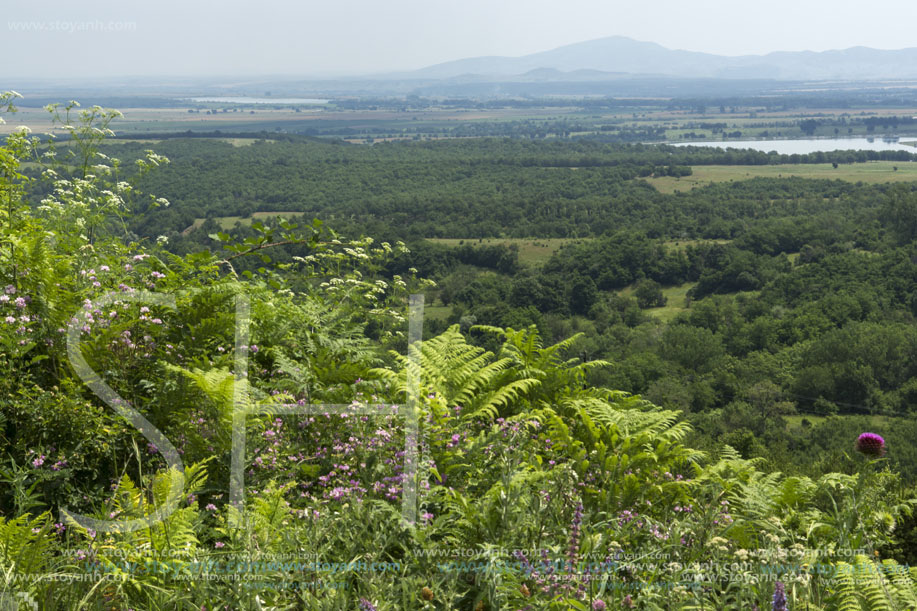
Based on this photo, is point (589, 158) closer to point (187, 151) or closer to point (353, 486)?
point (187, 151)

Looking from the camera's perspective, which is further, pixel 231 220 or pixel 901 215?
pixel 231 220

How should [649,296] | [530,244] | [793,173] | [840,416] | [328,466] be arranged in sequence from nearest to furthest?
[328,466] < [840,416] < [649,296] < [530,244] < [793,173]

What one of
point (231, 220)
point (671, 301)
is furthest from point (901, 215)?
point (231, 220)

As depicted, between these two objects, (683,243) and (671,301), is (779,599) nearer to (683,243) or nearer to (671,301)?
(671,301)

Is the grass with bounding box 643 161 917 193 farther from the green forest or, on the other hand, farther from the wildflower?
the wildflower

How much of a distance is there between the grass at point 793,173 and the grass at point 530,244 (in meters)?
30.4

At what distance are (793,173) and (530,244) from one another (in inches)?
2350

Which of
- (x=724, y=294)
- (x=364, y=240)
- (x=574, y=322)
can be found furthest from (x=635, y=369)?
(x=364, y=240)

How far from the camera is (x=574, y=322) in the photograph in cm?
7325

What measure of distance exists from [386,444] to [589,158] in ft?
472

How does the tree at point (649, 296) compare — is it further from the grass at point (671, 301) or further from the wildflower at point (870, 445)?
the wildflower at point (870, 445)

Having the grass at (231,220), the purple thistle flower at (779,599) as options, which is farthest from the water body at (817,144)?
the purple thistle flower at (779,599)

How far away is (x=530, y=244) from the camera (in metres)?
96.7

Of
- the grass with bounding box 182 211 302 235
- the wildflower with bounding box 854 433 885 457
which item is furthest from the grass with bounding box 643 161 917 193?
the wildflower with bounding box 854 433 885 457
